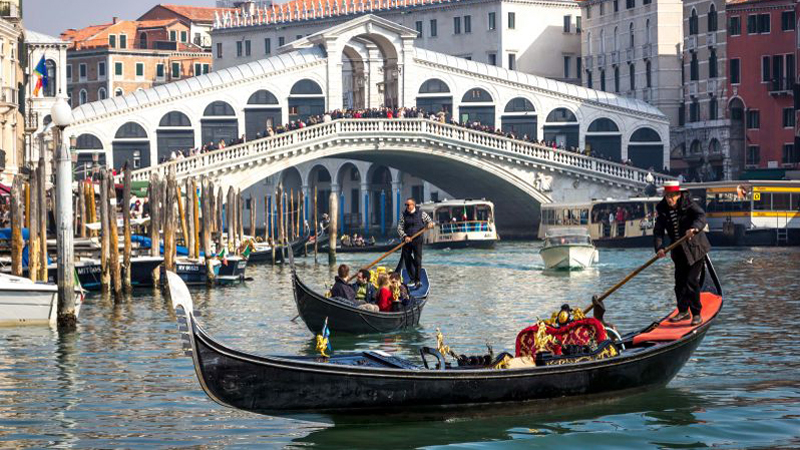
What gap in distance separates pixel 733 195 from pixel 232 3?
3941cm

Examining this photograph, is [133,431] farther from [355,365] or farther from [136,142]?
[136,142]

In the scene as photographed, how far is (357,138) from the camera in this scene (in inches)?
1719

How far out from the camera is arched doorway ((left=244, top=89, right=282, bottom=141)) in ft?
162

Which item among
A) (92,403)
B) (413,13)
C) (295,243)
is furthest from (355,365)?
(413,13)

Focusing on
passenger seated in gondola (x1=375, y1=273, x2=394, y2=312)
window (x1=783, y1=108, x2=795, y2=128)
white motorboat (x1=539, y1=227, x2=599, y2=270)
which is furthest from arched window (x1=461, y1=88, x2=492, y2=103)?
passenger seated in gondola (x1=375, y1=273, x2=394, y2=312)

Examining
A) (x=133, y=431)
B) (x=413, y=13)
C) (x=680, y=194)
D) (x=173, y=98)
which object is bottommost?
(x=133, y=431)

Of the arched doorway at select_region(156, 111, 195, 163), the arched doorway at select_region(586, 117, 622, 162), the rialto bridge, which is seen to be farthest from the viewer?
the arched doorway at select_region(586, 117, 622, 162)

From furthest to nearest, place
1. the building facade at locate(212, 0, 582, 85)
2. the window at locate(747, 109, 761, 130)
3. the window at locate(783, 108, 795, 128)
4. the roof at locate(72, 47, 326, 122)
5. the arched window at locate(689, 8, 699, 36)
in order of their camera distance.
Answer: the building facade at locate(212, 0, 582, 85)
the arched window at locate(689, 8, 699, 36)
the roof at locate(72, 47, 326, 122)
the window at locate(747, 109, 761, 130)
the window at locate(783, 108, 795, 128)

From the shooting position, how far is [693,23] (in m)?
48.4

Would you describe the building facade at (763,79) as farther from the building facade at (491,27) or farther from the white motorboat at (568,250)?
the white motorboat at (568,250)

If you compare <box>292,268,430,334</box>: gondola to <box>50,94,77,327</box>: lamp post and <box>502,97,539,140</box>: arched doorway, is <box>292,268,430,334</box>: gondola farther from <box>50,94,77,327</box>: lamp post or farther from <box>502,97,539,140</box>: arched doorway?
<box>502,97,539,140</box>: arched doorway

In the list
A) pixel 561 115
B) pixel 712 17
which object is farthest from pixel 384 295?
pixel 561 115

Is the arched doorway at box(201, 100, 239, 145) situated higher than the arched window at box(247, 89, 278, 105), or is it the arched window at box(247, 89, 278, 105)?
the arched window at box(247, 89, 278, 105)

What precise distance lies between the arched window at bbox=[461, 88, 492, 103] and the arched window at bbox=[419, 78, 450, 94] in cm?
65
